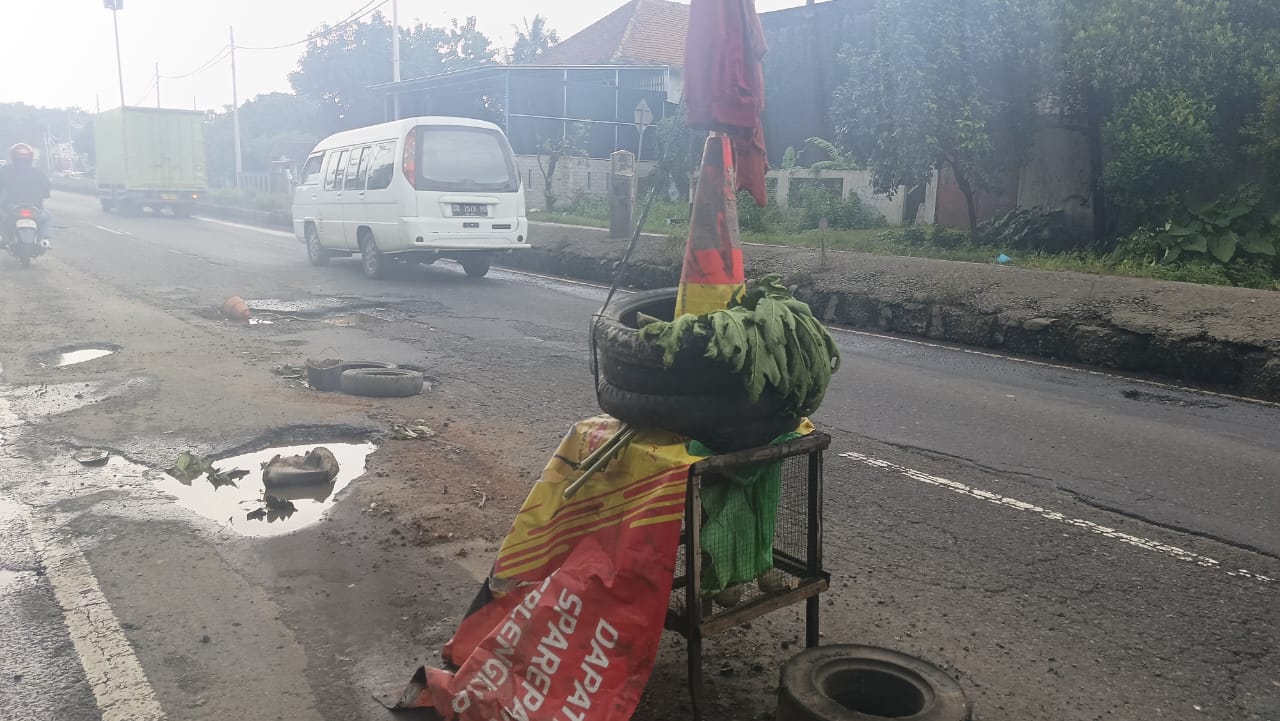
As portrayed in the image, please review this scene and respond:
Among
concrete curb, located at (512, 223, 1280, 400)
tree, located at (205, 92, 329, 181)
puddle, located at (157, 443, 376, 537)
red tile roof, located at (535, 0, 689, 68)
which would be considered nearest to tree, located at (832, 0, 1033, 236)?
concrete curb, located at (512, 223, 1280, 400)

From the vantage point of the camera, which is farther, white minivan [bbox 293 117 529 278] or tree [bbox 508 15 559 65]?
tree [bbox 508 15 559 65]

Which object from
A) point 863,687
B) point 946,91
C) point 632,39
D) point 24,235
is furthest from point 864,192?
point 863,687

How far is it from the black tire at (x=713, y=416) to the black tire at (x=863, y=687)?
0.65m

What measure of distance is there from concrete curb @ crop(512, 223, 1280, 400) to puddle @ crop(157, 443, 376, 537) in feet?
22.2

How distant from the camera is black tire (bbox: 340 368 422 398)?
6902mm

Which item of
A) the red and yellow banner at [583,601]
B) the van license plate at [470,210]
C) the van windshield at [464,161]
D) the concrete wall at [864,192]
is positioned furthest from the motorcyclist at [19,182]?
the red and yellow banner at [583,601]

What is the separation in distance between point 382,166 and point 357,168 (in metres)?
0.95

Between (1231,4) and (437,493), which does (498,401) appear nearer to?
(437,493)

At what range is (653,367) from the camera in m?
2.80

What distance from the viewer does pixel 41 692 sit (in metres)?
3.01

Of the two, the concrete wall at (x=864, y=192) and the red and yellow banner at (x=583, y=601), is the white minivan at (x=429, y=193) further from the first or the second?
the red and yellow banner at (x=583, y=601)

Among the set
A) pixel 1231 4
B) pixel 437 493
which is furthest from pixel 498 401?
pixel 1231 4

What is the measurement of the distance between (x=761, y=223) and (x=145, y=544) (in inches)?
585

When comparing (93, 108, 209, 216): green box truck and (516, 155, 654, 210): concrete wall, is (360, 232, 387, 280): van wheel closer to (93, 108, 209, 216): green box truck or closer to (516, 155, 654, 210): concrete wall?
(516, 155, 654, 210): concrete wall
